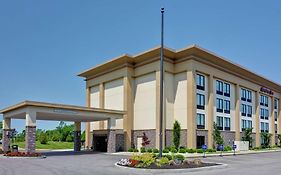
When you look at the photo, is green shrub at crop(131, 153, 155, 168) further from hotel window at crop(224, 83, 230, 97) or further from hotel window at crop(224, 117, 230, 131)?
hotel window at crop(224, 83, 230, 97)

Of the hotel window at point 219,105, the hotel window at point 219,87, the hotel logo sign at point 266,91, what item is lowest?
the hotel window at point 219,105

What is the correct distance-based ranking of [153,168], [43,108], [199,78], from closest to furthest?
[153,168] < [43,108] < [199,78]

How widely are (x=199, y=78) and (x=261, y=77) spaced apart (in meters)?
18.7

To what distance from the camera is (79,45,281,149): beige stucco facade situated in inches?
1646

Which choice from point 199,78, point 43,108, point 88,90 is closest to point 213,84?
point 199,78

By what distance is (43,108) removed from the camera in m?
34.0

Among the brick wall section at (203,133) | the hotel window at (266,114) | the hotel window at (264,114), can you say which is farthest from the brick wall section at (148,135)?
the hotel window at (266,114)

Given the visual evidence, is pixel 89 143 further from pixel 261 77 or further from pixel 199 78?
pixel 261 77

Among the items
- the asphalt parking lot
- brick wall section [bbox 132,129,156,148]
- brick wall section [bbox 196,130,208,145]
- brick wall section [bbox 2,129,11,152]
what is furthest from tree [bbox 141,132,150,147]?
brick wall section [bbox 2,129,11,152]

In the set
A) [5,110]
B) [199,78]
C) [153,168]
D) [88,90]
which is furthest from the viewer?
[88,90]

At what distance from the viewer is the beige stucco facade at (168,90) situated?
4181 centimetres

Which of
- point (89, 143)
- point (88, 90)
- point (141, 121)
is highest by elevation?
point (88, 90)

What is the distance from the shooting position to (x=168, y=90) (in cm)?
4306

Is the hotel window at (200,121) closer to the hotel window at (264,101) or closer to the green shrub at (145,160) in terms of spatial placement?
the hotel window at (264,101)
